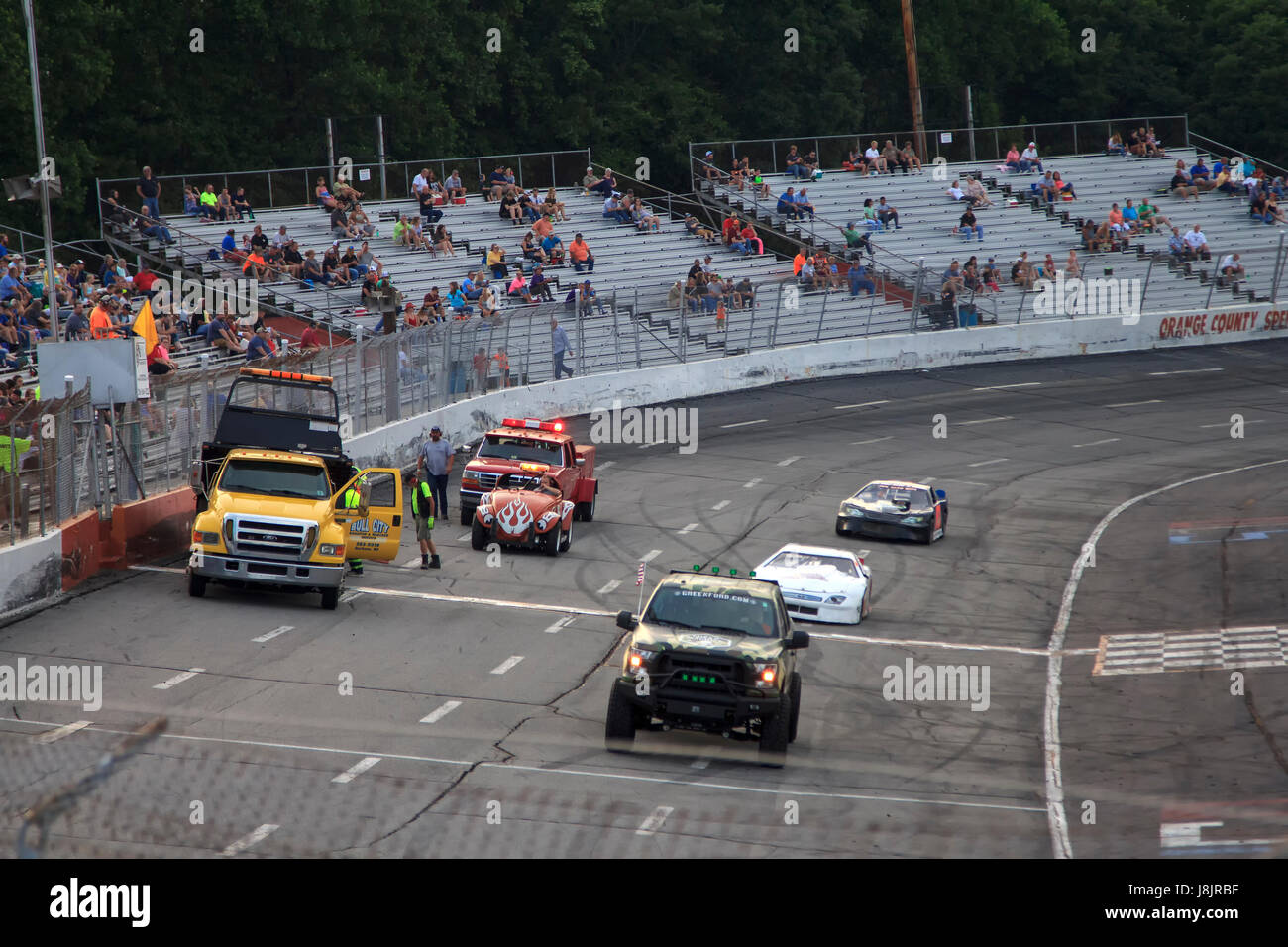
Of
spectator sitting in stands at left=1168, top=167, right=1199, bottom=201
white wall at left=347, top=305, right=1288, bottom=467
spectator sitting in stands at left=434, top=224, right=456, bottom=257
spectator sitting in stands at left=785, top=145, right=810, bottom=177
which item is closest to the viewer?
white wall at left=347, top=305, right=1288, bottom=467

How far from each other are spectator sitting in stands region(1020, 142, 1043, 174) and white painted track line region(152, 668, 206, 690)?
45669 millimetres

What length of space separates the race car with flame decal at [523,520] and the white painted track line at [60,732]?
10378 millimetres

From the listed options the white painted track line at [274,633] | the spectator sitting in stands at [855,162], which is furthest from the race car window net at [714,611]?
the spectator sitting in stands at [855,162]

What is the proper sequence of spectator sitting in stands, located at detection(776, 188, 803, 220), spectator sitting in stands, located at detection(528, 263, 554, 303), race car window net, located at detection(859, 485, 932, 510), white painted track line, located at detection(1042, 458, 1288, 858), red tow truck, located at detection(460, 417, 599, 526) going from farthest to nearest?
spectator sitting in stands, located at detection(776, 188, 803, 220) → spectator sitting in stands, located at detection(528, 263, 554, 303) → race car window net, located at detection(859, 485, 932, 510) → red tow truck, located at detection(460, 417, 599, 526) → white painted track line, located at detection(1042, 458, 1288, 858)

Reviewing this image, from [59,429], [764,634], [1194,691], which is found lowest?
[1194,691]

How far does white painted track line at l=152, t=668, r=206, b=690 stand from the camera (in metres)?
17.0

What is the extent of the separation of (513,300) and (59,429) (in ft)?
69.1

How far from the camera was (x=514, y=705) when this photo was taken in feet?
57.0

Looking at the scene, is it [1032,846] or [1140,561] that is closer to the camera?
[1032,846]

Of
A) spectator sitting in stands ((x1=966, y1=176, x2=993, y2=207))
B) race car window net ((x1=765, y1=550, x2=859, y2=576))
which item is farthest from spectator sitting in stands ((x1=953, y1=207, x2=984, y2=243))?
race car window net ((x1=765, y1=550, x2=859, y2=576))

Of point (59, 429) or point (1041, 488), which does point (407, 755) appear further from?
point (1041, 488)

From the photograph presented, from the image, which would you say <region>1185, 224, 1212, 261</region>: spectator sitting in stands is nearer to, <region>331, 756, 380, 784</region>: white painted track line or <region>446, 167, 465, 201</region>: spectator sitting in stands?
<region>446, 167, 465, 201</region>: spectator sitting in stands
